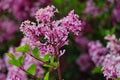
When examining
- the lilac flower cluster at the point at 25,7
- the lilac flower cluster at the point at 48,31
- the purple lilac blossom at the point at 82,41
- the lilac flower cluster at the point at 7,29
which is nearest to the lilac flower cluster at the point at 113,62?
the lilac flower cluster at the point at 48,31

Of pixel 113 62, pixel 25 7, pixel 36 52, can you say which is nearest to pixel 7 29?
pixel 25 7

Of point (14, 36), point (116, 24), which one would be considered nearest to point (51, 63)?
point (116, 24)

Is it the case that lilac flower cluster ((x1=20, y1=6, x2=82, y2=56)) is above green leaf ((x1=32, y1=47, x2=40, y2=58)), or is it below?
above

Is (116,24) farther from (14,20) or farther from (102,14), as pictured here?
(14,20)

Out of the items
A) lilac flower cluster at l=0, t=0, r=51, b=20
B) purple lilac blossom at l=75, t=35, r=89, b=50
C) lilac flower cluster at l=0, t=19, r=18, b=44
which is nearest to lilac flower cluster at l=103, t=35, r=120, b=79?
lilac flower cluster at l=0, t=0, r=51, b=20

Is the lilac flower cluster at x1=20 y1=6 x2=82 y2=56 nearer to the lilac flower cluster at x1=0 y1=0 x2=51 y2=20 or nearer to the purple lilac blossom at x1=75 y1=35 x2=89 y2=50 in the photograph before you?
the lilac flower cluster at x1=0 y1=0 x2=51 y2=20

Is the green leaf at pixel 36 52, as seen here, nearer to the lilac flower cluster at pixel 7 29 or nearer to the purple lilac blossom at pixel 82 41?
the purple lilac blossom at pixel 82 41
